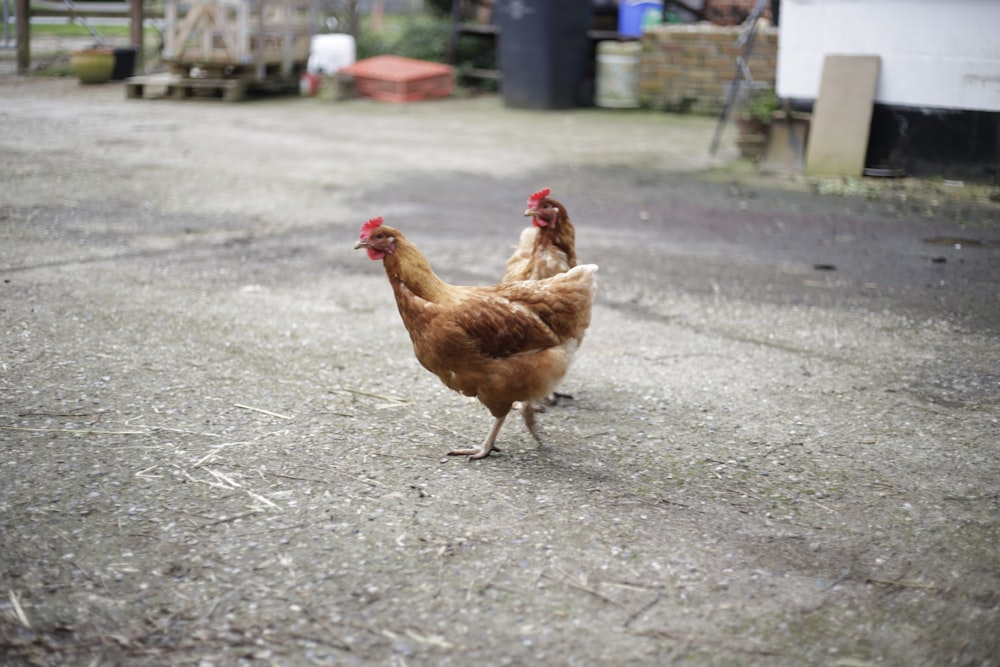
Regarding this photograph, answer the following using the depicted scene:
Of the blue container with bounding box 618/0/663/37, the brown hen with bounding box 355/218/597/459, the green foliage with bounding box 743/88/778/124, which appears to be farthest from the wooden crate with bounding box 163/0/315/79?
the brown hen with bounding box 355/218/597/459

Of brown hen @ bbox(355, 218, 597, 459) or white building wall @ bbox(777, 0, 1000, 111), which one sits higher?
white building wall @ bbox(777, 0, 1000, 111)

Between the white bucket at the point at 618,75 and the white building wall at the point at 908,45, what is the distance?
5077mm

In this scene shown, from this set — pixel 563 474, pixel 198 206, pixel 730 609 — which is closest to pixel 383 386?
pixel 563 474

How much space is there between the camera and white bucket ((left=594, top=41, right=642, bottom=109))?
15.4 metres

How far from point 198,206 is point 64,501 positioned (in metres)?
5.30

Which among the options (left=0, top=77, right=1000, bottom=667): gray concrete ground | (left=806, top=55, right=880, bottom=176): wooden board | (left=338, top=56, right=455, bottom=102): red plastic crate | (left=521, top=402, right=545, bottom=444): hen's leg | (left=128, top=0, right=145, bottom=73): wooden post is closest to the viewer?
(left=0, top=77, right=1000, bottom=667): gray concrete ground

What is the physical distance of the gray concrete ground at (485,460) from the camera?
9.41 feet

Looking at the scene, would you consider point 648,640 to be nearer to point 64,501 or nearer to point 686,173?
point 64,501

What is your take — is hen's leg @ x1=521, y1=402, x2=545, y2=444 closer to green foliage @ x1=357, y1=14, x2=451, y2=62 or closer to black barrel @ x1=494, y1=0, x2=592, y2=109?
black barrel @ x1=494, y1=0, x2=592, y2=109

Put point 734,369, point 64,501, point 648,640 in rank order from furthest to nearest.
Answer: point 734,369, point 64,501, point 648,640

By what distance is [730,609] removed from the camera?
2965 millimetres

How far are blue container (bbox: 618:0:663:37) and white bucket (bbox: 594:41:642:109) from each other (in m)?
1.74

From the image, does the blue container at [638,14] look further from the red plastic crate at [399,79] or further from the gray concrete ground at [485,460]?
the gray concrete ground at [485,460]

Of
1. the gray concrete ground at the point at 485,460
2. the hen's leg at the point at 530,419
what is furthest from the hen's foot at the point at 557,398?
the hen's leg at the point at 530,419
